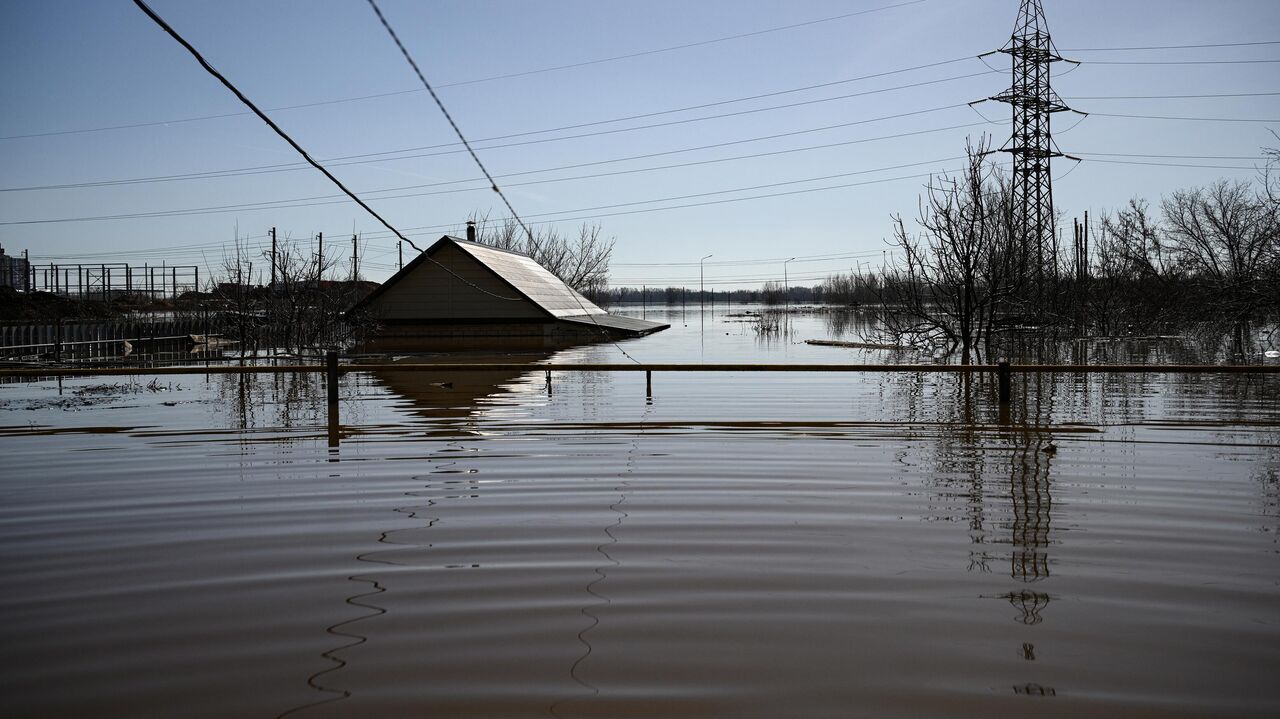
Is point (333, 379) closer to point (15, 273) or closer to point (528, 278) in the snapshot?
point (528, 278)

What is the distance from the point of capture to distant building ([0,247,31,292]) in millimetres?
47009

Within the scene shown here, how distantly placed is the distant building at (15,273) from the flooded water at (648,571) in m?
41.7

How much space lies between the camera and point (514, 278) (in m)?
39.5

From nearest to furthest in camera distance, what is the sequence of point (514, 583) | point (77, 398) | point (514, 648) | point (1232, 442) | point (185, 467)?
point (514, 648) → point (514, 583) → point (185, 467) → point (1232, 442) → point (77, 398)

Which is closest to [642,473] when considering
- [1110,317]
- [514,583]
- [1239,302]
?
[514,583]

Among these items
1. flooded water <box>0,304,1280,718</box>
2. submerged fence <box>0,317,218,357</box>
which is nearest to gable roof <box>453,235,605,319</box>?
submerged fence <box>0,317,218,357</box>

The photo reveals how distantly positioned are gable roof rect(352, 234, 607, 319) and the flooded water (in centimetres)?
2375

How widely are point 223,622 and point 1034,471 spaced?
23.6ft

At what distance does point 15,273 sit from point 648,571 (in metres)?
58.5

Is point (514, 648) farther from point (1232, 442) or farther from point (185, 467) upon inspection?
point (1232, 442)

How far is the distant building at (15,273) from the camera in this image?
47009 millimetres

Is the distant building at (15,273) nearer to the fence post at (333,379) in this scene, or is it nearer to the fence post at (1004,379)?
the fence post at (333,379)

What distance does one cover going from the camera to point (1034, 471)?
→ 9031 millimetres

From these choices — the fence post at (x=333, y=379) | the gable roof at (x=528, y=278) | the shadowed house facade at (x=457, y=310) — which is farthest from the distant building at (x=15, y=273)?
the fence post at (x=333, y=379)
